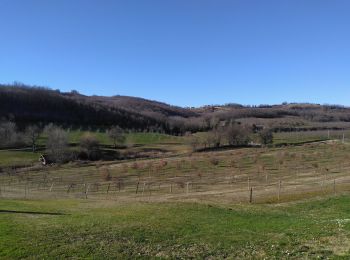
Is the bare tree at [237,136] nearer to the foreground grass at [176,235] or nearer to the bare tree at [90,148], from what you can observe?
the bare tree at [90,148]

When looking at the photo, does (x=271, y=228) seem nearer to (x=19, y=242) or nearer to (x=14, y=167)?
(x=19, y=242)

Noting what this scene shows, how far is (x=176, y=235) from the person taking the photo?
1977 centimetres

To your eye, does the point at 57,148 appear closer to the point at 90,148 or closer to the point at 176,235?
the point at 90,148

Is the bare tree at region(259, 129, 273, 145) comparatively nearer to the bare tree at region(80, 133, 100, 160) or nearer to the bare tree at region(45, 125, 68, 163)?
the bare tree at region(80, 133, 100, 160)

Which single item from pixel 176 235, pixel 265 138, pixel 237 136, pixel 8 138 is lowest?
pixel 176 235

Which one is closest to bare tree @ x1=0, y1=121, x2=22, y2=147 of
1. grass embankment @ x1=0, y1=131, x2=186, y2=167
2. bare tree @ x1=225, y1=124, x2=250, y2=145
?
grass embankment @ x1=0, y1=131, x2=186, y2=167

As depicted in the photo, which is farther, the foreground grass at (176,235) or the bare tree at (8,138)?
the bare tree at (8,138)

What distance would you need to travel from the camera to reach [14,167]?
344 ft

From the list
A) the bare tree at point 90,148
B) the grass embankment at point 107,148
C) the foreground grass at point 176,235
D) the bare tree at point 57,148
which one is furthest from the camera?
the bare tree at point 90,148

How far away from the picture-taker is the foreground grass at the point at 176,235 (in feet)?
54.8

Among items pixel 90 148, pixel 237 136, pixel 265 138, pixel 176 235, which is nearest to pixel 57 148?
pixel 90 148

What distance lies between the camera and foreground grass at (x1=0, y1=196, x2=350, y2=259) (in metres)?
16.7

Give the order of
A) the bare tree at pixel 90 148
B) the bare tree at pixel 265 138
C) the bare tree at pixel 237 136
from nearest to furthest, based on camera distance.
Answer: the bare tree at pixel 90 148 → the bare tree at pixel 265 138 → the bare tree at pixel 237 136

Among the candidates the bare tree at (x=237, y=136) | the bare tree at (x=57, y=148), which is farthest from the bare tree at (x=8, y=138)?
the bare tree at (x=237, y=136)
